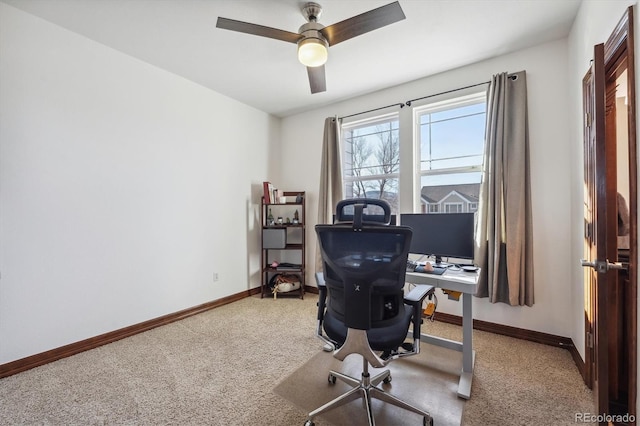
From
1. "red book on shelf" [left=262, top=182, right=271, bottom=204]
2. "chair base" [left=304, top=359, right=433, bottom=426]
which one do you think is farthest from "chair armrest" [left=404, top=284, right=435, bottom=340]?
"red book on shelf" [left=262, top=182, right=271, bottom=204]

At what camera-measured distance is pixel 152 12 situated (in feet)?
6.83

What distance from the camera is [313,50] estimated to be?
2006 millimetres

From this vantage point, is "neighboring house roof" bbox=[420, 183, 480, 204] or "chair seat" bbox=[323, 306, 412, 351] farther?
"neighboring house roof" bbox=[420, 183, 480, 204]

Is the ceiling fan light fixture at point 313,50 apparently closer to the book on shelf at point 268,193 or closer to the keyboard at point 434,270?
the keyboard at point 434,270

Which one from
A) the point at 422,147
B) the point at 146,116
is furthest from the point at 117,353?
the point at 422,147

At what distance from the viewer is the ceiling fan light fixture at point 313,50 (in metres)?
1.98

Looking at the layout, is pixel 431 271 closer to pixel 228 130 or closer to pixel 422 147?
pixel 422 147

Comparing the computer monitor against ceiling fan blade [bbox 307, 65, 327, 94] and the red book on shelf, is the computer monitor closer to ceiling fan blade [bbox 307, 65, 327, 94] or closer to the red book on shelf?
ceiling fan blade [bbox 307, 65, 327, 94]

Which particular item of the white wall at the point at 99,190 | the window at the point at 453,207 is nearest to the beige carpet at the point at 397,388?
the window at the point at 453,207

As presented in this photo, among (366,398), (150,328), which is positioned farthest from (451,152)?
(150,328)

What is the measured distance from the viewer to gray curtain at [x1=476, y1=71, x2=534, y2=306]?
98.0 inches

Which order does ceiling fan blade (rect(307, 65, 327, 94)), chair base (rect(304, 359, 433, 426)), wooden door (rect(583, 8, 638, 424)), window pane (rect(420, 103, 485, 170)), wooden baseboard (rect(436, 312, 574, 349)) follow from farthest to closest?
window pane (rect(420, 103, 485, 170)) → wooden baseboard (rect(436, 312, 574, 349)) → ceiling fan blade (rect(307, 65, 327, 94)) → chair base (rect(304, 359, 433, 426)) → wooden door (rect(583, 8, 638, 424))

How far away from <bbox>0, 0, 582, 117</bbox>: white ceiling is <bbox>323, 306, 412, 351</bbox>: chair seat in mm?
2204

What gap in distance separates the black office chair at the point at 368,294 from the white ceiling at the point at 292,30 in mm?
1694
